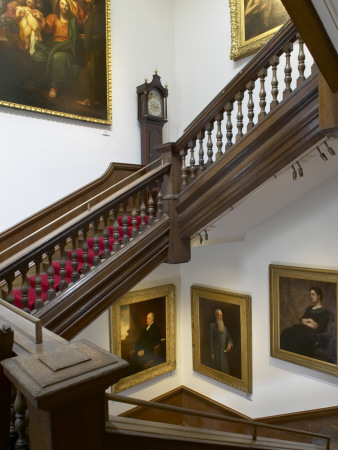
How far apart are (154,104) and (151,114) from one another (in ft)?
0.76

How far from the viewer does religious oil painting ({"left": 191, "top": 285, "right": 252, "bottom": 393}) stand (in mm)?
5875

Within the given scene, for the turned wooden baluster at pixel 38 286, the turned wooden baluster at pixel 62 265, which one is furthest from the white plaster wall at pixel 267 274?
the turned wooden baluster at pixel 38 286

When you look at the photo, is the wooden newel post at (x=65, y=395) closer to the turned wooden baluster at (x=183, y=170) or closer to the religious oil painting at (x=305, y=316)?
the turned wooden baluster at (x=183, y=170)

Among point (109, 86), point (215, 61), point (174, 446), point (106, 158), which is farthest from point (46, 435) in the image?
point (215, 61)

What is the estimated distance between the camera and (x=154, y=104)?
6695 millimetres

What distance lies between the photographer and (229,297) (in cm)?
607

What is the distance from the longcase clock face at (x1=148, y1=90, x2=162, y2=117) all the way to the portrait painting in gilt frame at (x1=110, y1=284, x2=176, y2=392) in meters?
3.33

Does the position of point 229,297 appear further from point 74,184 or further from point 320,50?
point 320,50

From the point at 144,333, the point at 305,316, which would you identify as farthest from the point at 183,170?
the point at 144,333

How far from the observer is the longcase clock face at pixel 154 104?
21.6 ft

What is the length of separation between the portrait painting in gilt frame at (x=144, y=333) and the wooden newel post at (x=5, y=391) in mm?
4343

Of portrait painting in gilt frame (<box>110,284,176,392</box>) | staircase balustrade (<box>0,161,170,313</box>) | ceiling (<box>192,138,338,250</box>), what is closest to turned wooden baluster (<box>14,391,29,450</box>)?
staircase balustrade (<box>0,161,170,313</box>)

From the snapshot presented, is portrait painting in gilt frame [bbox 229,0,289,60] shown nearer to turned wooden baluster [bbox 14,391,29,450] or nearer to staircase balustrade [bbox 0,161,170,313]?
staircase balustrade [bbox 0,161,170,313]

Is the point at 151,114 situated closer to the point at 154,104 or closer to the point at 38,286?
the point at 154,104
